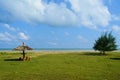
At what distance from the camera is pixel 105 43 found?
73.2 metres

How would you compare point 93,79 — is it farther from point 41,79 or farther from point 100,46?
point 100,46

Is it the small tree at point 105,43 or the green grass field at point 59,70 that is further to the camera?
the small tree at point 105,43

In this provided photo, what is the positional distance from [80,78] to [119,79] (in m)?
2.99

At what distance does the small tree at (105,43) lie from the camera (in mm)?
72562

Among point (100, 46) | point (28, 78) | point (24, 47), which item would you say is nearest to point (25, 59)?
point (24, 47)

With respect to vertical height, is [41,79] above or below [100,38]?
below

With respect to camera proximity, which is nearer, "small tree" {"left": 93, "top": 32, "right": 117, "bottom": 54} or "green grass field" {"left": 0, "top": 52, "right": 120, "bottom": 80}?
"green grass field" {"left": 0, "top": 52, "right": 120, "bottom": 80}

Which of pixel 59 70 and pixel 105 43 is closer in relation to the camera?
pixel 59 70

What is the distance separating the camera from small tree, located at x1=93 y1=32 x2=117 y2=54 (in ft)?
238

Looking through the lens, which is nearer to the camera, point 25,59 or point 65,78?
point 65,78

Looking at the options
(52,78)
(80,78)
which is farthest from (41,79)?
(80,78)

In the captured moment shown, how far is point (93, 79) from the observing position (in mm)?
21453

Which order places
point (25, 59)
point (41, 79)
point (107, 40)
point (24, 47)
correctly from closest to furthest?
point (41, 79) < point (25, 59) < point (24, 47) < point (107, 40)

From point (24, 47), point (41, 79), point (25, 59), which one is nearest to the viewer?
point (41, 79)
